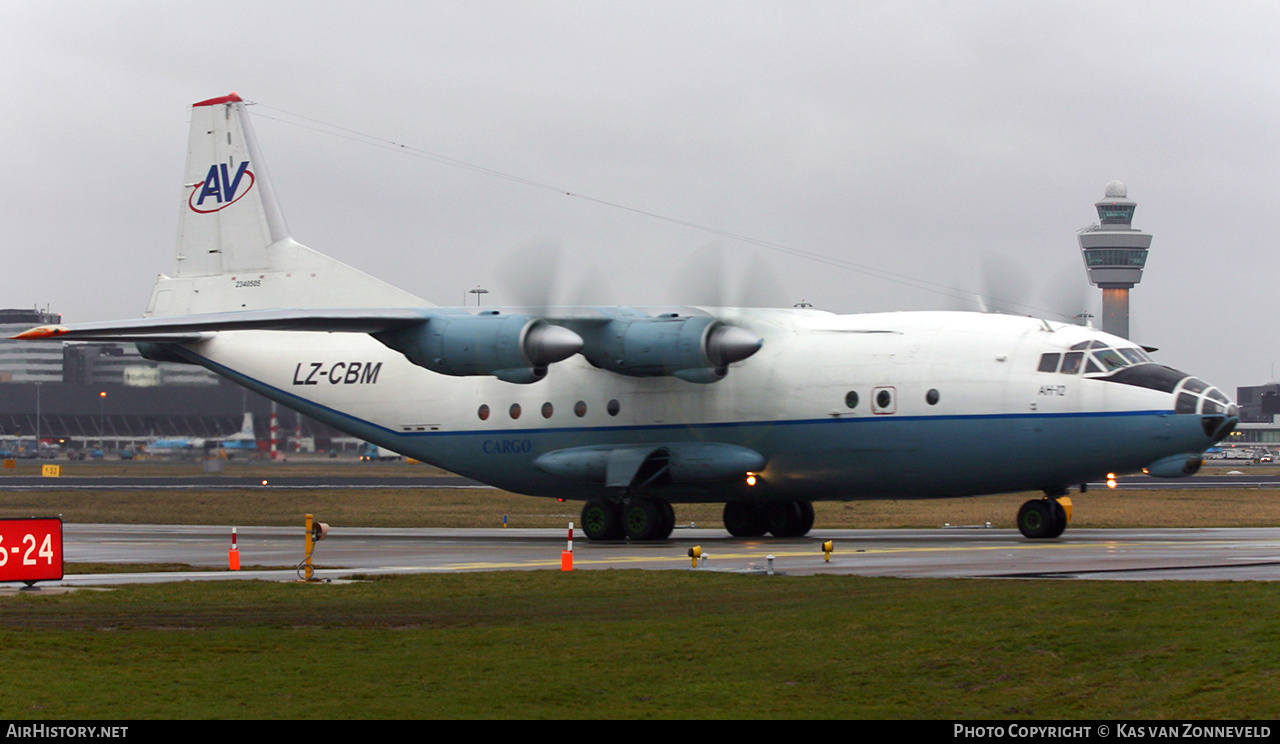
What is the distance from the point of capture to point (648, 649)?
529 inches

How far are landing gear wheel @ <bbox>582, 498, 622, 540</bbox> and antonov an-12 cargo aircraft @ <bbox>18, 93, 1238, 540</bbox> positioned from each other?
0.15 feet

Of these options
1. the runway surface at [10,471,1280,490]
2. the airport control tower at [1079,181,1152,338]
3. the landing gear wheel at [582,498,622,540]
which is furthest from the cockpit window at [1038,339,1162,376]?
the airport control tower at [1079,181,1152,338]

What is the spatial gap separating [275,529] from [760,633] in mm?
25574

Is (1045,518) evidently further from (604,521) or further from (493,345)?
(493,345)

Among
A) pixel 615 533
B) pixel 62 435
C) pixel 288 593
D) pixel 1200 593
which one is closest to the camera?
pixel 1200 593

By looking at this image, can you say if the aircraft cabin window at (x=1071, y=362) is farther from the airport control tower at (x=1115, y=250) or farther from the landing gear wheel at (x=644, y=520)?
the airport control tower at (x=1115, y=250)

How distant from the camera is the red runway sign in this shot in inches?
737

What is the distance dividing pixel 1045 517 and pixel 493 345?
1216 centimetres

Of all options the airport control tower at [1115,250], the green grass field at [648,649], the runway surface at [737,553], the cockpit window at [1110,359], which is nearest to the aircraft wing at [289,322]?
the runway surface at [737,553]

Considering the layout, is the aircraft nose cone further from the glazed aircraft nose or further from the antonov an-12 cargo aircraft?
the glazed aircraft nose

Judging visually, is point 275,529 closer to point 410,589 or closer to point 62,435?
point 410,589

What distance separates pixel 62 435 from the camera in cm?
10356

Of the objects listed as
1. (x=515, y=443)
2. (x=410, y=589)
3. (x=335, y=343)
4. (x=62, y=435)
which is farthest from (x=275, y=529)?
(x=62, y=435)

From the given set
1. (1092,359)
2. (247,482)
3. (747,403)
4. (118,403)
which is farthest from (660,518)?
(118,403)
